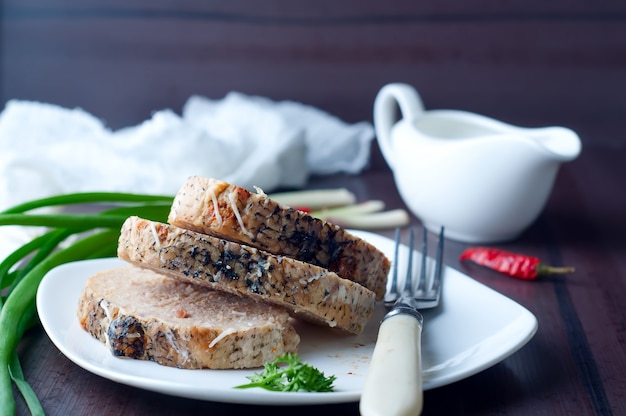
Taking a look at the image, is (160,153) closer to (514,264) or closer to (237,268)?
(514,264)

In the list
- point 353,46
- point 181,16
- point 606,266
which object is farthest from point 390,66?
point 606,266

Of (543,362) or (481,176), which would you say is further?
(481,176)

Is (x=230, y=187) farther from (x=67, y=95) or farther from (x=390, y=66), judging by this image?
(x=67, y=95)

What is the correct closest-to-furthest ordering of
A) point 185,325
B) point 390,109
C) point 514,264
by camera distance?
point 185,325 → point 514,264 → point 390,109

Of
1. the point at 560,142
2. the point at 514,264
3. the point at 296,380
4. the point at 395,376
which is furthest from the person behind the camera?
the point at 560,142

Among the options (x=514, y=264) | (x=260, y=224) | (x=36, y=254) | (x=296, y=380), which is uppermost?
(x=260, y=224)

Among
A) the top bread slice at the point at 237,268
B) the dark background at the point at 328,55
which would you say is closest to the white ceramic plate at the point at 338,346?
the top bread slice at the point at 237,268

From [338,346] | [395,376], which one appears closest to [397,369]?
[395,376]
